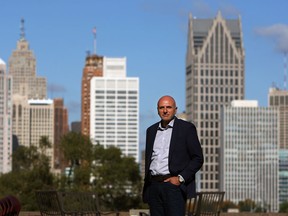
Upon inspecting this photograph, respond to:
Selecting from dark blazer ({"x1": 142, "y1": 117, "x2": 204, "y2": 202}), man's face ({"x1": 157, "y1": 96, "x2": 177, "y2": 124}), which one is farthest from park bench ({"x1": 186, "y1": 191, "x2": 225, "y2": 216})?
man's face ({"x1": 157, "y1": 96, "x2": 177, "y2": 124})

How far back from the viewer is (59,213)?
17.8 m

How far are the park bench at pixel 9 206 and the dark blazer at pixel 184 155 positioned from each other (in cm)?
200

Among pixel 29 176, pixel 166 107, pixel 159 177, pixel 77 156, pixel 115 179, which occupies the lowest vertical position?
pixel 115 179

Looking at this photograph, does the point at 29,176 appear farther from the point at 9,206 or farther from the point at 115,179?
the point at 9,206

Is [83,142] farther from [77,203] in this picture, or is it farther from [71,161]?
[77,203]

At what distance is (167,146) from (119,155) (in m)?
74.1

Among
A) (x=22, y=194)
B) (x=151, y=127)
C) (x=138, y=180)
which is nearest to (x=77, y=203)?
(x=151, y=127)

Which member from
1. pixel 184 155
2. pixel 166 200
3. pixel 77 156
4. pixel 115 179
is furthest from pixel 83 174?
pixel 166 200

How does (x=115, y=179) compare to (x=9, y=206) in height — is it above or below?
below

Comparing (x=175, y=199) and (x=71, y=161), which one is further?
(x=71, y=161)

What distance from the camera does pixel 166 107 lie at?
13.0 m

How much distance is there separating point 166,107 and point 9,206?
234 cm

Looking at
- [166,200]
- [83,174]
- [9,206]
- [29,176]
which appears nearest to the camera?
[9,206]

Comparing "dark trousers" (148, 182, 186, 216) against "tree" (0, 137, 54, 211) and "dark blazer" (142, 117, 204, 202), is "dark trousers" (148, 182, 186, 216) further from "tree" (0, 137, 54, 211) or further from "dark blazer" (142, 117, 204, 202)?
"tree" (0, 137, 54, 211)
